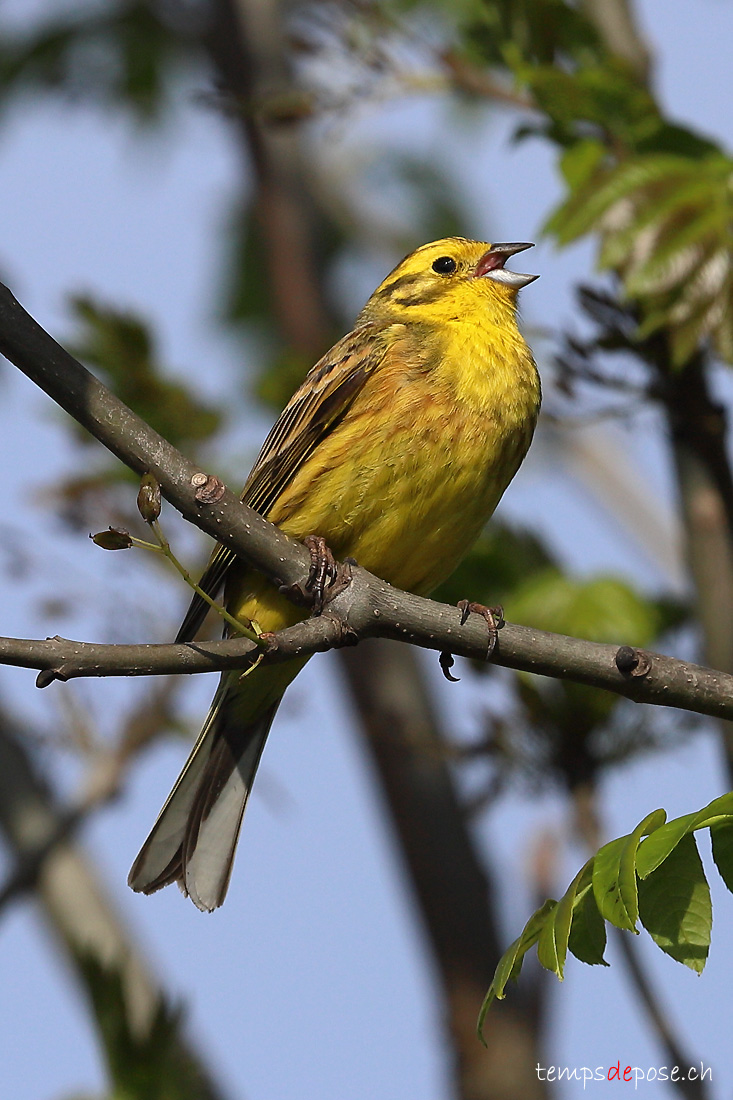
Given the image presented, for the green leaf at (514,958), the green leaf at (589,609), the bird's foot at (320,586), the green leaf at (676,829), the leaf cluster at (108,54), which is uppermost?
the leaf cluster at (108,54)

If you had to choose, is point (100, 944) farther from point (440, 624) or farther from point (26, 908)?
point (440, 624)

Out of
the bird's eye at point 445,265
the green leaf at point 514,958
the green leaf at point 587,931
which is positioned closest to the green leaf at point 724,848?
the green leaf at point 587,931

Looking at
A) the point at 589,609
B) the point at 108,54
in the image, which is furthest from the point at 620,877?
the point at 108,54

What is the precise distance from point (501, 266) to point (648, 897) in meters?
3.66

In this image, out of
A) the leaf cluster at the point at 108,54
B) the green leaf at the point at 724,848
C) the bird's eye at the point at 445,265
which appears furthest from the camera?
the leaf cluster at the point at 108,54

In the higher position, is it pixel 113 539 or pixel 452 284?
pixel 452 284

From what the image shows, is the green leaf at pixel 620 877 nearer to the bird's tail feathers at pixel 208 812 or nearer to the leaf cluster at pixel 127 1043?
the leaf cluster at pixel 127 1043

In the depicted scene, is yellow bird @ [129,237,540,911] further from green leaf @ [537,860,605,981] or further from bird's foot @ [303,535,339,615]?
green leaf @ [537,860,605,981]

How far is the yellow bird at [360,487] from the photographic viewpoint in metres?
4.78

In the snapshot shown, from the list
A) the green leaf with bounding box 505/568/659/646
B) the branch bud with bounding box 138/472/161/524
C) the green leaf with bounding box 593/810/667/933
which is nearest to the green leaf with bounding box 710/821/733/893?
the green leaf with bounding box 593/810/667/933

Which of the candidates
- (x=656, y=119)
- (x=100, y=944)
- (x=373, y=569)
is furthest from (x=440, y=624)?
(x=100, y=944)

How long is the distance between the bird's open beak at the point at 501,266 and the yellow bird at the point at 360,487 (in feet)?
1.30

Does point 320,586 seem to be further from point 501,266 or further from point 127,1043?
point 501,266

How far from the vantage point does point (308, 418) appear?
200 inches
